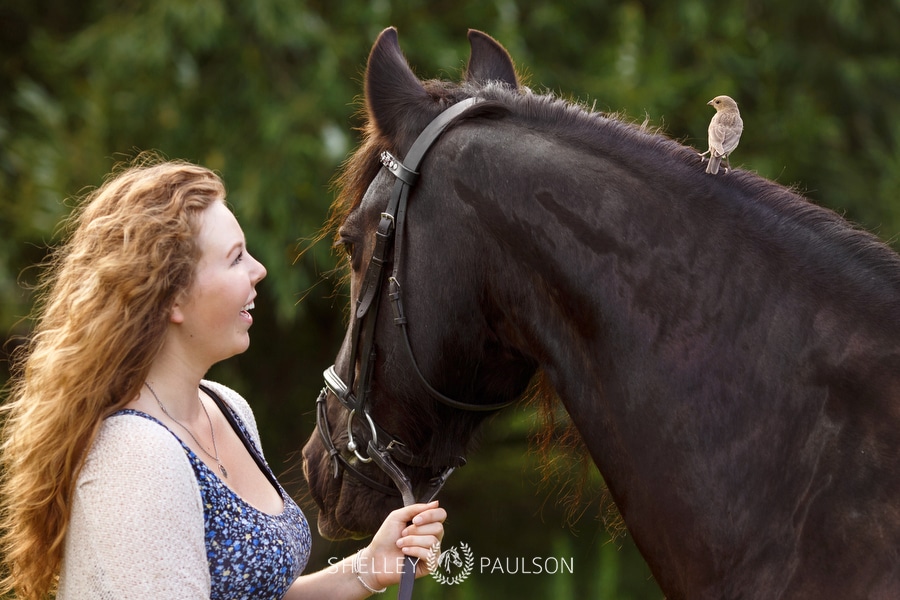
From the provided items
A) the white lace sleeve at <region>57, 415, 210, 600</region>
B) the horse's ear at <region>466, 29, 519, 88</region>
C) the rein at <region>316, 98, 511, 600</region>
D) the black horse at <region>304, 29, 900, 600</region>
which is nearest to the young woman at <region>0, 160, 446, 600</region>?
the white lace sleeve at <region>57, 415, 210, 600</region>

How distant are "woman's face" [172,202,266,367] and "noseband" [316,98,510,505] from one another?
0.30 metres

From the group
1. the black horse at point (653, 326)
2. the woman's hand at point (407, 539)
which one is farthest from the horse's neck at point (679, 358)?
the woman's hand at point (407, 539)

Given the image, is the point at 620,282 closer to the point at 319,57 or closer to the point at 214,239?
the point at 214,239

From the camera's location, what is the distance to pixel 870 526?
157 cm

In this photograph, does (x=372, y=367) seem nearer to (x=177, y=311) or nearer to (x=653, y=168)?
(x=177, y=311)

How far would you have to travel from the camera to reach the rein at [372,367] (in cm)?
205

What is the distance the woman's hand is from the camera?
6.83 feet

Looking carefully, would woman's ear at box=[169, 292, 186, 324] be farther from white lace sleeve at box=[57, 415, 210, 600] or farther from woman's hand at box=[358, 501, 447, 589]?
woman's hand at box=[358, 501, 447, 589]

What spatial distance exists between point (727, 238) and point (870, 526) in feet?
1.94

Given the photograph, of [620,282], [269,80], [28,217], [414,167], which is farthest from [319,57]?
[620,282]

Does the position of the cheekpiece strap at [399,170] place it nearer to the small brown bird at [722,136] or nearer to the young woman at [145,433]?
the young woman at [145,433]

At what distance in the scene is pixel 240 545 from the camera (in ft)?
6.22

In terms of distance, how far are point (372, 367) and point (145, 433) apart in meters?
0.61

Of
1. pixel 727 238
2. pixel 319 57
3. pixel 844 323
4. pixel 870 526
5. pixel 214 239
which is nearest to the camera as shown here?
pixel 870 526
